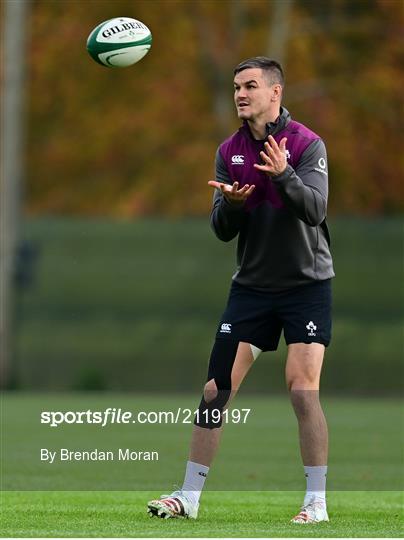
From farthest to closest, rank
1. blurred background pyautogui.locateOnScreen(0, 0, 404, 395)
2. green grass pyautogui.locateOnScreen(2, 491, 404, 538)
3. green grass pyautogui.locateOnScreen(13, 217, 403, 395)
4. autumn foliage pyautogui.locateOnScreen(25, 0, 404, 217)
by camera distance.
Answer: autumn foliage pyautogui.locateOnScreen(25, 0, 404, 217)
blurred background pyautogui.locateOnScreen(0, 0, 404, 395)
green grass pyautogui.locateOnScreen(13, 217, 403, 395)
green grass pyautogui.locateOnScreen(2, 491, 404, 538)

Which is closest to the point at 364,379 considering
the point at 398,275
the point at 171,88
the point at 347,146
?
the point at 398,275

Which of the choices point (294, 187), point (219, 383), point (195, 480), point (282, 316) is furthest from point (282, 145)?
point (195, 480)

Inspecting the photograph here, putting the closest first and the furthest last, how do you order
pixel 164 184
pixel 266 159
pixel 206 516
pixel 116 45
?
pixel 266 159 < pixel 206 516 < pixel 116 45 < pixel 164 184

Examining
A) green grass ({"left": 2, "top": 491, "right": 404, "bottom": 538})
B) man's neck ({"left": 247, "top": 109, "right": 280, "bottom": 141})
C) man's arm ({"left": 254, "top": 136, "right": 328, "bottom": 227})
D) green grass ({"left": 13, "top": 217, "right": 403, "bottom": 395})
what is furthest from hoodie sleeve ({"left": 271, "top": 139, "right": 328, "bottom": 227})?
green grass ({"left": 13, "top": 217, "right": 403, "bottom": 395})

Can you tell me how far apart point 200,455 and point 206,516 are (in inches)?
15.4

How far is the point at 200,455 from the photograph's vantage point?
767cm

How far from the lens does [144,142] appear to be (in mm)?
27906

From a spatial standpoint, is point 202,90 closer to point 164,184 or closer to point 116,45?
point 164,184

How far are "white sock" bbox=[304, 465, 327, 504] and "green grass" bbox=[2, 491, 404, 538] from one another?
0.15 meters

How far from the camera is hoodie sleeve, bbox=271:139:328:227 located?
729cm

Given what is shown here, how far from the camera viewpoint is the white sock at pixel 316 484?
298 inches

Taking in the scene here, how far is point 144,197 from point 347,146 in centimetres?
381

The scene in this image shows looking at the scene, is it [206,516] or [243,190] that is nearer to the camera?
[243,190]

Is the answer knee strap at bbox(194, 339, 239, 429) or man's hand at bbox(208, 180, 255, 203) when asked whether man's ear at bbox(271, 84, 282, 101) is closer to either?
man's hand at bbox(208, 180, 255, 203)
